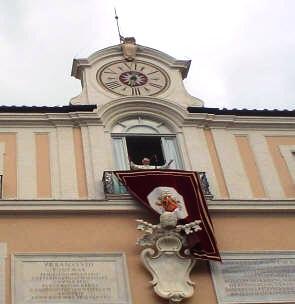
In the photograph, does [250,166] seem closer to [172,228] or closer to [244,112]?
[244,112]

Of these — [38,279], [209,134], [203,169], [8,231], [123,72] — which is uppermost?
[123,72]

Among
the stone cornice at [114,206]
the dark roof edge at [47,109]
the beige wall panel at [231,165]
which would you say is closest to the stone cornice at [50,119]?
the dark roof edge at [47,109]

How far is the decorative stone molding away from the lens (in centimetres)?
1747

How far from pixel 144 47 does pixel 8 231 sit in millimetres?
8565

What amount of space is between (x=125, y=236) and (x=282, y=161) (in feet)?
18.3

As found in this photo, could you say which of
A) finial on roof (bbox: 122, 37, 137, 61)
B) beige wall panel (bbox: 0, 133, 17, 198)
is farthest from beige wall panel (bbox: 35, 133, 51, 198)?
finial on roof (bbox: 122, 37, 137, 61)

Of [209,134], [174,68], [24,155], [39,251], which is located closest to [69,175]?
[24,155]

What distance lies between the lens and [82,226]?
1853 centimetres

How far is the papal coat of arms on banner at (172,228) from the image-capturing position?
58.1ft

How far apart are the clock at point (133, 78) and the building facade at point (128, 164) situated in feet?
0.10

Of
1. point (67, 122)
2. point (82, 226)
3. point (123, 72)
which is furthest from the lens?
point (123, 72)

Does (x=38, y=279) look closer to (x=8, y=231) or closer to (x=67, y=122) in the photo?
(x=8, y=231)


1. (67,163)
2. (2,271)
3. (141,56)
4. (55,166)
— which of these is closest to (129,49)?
(141,56)

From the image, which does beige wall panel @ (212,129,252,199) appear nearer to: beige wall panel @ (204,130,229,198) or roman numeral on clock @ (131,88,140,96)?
beige wall panel @ (204,130,229,198)
